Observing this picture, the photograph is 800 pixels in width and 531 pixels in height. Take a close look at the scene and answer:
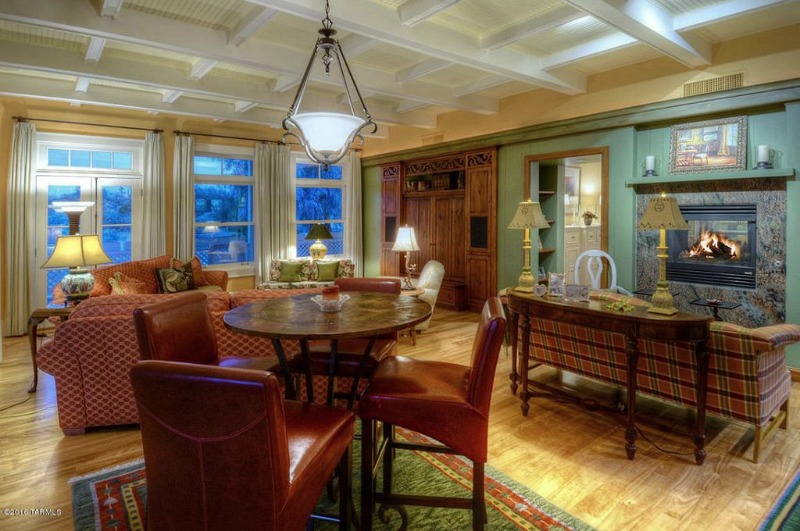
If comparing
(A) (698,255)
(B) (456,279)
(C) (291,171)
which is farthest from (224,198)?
(A) (698,255)

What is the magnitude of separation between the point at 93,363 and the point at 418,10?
3248mm

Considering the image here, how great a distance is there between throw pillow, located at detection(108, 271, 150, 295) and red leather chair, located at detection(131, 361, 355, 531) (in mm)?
4362

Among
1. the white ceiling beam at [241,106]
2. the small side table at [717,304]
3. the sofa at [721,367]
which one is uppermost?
the white ceiling beam at [241,106]

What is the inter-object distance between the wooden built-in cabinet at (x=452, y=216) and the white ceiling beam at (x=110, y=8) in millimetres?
4475

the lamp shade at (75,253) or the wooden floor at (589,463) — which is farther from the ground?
the lamp shade at (75,253)

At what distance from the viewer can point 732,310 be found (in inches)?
169

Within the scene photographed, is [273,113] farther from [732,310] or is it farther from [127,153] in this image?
[732,310]

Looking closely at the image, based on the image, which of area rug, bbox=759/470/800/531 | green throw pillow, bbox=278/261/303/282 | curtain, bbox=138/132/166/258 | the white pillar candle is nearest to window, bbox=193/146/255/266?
curtain, bbox=138/132/166/258

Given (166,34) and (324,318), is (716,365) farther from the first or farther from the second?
(166,34)

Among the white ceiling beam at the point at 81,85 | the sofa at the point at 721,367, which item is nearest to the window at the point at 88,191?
the white ceiling beam at the point at 81,85

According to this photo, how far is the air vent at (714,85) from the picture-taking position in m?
4.12

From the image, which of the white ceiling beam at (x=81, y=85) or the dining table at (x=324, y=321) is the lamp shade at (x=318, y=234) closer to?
the white ceiling beam at (x=81, y=85)

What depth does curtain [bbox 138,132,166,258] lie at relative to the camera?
6.47 m

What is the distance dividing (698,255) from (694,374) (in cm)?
239
